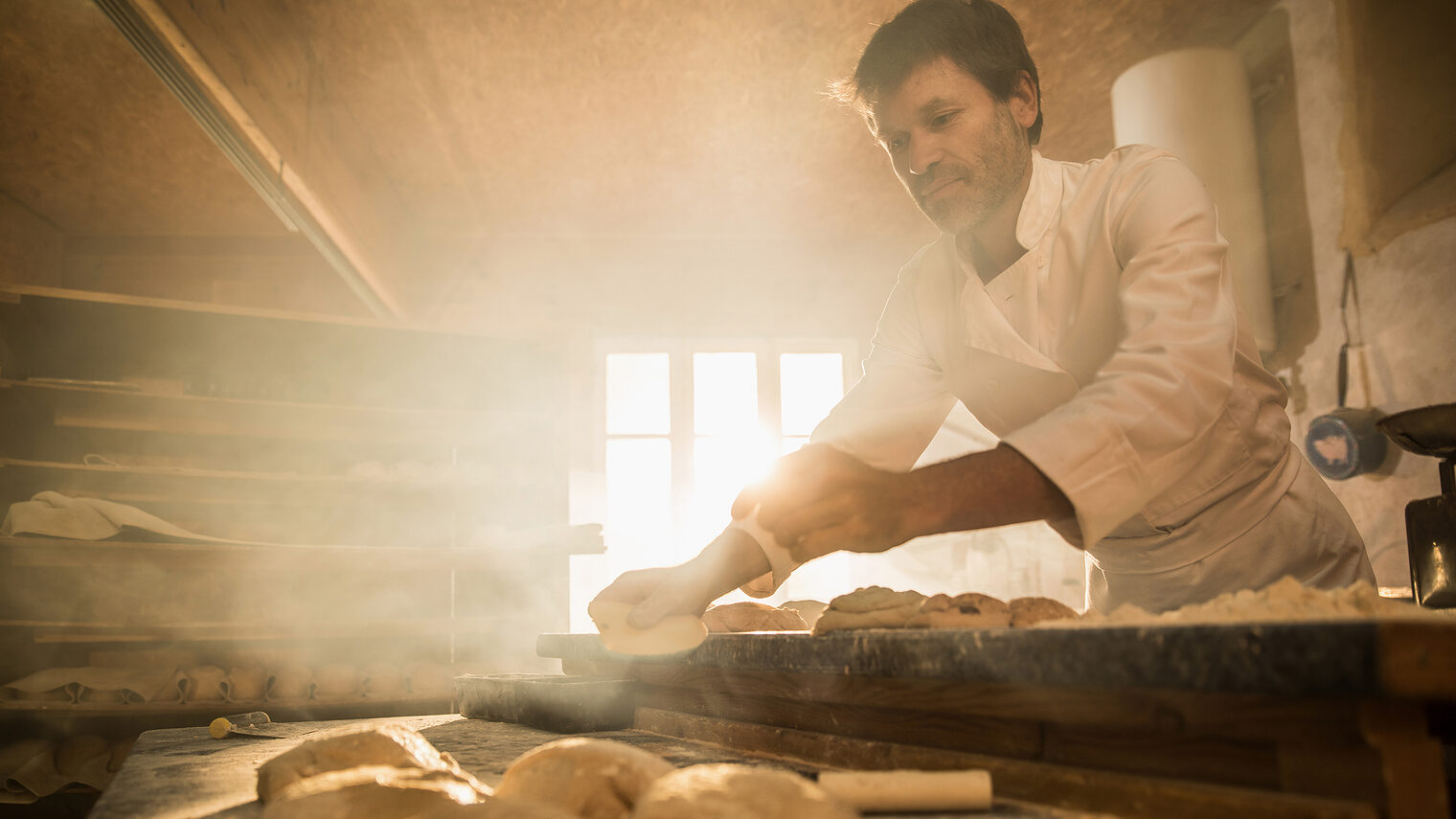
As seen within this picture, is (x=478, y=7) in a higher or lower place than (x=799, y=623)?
higher

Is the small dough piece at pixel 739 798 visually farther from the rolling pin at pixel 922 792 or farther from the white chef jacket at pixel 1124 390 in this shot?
the white chef jacket at pixel 1124 390

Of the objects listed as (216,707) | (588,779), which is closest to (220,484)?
(216,707)

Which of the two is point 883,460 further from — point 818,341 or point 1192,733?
point 818,341

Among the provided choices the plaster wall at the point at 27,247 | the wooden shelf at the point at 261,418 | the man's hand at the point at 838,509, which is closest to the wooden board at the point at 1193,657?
the man's hand at the point at 838,509

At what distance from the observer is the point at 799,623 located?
1.89 metres

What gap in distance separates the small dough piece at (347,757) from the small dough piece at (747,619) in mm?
845

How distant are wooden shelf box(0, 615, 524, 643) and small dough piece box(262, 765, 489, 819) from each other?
322 centimetres

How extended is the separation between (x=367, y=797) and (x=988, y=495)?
0.81 metres

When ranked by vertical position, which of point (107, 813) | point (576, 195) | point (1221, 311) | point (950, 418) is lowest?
point (107, 813)

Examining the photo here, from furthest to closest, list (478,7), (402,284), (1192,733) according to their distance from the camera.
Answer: (402,284) < (478,7) < (1192,733)

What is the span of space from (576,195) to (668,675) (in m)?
4.41

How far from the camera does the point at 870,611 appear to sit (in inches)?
44.6

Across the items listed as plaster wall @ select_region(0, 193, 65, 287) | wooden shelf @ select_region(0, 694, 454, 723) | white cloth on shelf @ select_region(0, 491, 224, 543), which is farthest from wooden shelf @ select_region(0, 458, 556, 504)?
plaster wall @ select_region(0, 193, 65, 287)

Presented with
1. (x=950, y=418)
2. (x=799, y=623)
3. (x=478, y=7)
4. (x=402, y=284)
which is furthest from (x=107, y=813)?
(x=950, y=418)
